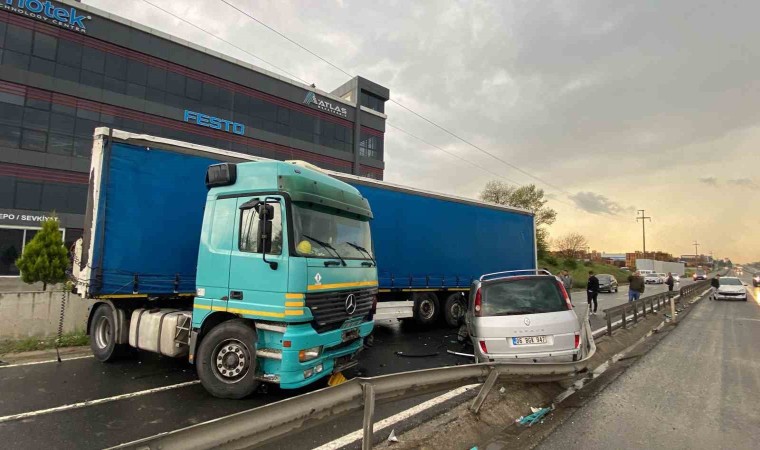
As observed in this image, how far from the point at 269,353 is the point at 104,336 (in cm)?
395

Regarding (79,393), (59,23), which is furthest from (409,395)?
(59,23)

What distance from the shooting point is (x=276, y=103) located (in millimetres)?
37656

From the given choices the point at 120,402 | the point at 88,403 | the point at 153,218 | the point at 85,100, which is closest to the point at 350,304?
the point at 120,402

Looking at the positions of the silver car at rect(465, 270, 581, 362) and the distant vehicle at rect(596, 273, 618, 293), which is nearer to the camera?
the silver car at rect(465, 270, 581, 362)

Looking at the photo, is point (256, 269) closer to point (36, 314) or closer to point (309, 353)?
point (309, 353)

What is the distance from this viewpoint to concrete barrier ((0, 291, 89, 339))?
313 inches

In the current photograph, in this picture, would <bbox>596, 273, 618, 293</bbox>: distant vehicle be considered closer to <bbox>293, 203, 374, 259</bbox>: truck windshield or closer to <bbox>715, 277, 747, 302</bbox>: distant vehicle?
<bbox>715, 277, 747, 302</bbox>: distant vehicle

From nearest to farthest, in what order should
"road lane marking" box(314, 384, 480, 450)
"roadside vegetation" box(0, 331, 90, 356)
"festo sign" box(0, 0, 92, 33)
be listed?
"road lane marking" box(314, 384, 480, 450) → "roadside vegetation" box(0, 331, 90, 356) → "festo sign" box(0, 0, 92, 33)

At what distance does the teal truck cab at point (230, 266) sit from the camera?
4.98 metres

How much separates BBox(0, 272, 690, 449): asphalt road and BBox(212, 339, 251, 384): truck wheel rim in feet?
1.01

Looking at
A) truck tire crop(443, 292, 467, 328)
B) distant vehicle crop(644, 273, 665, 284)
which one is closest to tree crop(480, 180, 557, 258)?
distant vehicle crop(644, 273, 665, 284)

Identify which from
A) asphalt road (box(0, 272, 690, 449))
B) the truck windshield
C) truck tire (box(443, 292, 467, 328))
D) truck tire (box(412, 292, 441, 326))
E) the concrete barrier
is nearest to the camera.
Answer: asphalt road (box(0, 272, 690, 449))

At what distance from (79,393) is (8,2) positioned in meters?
32.7

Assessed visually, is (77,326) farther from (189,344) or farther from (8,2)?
(8,2)
